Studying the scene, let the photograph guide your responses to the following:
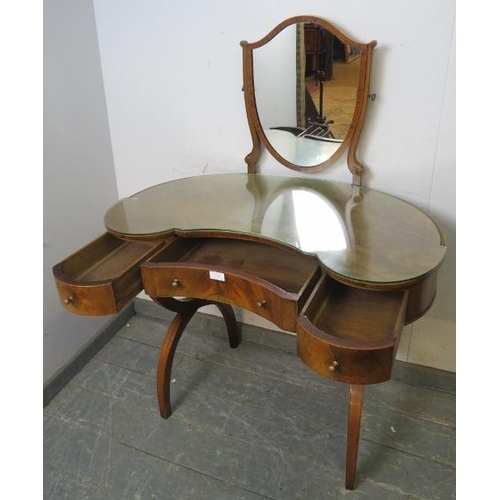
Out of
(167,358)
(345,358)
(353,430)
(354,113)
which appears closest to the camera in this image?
(345,358)

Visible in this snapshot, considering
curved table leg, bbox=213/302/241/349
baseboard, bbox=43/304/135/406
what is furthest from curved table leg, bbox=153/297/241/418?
baseboard, bbox=43/304/135/406

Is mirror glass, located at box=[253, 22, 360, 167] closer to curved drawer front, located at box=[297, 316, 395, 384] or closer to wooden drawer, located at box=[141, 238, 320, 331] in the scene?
wooden drawer, located at box=[141, 238, 320, 331]

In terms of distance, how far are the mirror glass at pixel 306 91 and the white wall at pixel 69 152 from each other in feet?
2.17

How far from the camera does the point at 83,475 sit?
1440mm

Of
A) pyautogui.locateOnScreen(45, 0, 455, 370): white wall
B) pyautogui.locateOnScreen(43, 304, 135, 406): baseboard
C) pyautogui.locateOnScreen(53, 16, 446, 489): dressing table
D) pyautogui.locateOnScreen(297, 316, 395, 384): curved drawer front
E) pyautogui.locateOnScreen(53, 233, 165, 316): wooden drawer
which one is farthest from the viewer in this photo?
pyautogui.locateOnScreen(43, 304, 135, 406): baseboard

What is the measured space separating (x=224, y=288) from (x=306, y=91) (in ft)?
2.19

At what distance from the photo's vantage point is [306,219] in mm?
1298

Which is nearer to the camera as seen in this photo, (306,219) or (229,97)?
(306,219)

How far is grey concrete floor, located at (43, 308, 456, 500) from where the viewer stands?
139cm

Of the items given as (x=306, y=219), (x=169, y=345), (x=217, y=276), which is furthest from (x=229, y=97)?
(x=169, y=345)

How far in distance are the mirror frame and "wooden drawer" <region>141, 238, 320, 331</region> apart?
316mm

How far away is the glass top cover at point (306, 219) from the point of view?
1114 millimetres

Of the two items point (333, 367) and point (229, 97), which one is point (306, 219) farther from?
point (229, 97)
